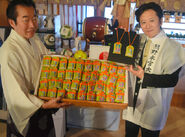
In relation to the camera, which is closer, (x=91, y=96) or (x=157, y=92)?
(x=91, y=96)

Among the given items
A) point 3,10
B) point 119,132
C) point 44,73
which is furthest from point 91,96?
point 3,10

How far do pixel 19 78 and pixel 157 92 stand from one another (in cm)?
108

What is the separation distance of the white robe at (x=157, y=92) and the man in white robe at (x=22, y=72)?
71 cm

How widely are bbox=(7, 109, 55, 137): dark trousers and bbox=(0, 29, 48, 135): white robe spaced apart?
0.07 metres

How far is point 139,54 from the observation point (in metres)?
1.38

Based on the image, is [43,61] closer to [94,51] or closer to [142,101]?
[94,51]

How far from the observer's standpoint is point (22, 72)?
1.13m

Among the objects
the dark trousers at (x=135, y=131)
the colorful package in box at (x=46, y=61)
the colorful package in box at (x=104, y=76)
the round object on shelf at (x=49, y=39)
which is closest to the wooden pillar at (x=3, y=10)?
the round object on shelf at (x=49, y=39)

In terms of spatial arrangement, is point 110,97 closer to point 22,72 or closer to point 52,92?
point 52,92

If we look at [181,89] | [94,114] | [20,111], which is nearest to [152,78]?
[20,111]

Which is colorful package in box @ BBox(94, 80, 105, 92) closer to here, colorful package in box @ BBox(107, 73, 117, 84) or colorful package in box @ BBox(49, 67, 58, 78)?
colorful package in box @ BBox(107, 73, 117, 84)

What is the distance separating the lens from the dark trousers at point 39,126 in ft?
4.05

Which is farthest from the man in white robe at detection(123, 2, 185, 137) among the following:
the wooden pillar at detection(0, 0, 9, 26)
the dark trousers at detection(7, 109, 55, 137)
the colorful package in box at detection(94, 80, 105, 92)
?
the wooden pillar at detection(0, 0, 9, 26)

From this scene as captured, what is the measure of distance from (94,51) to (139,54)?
1.56ft
